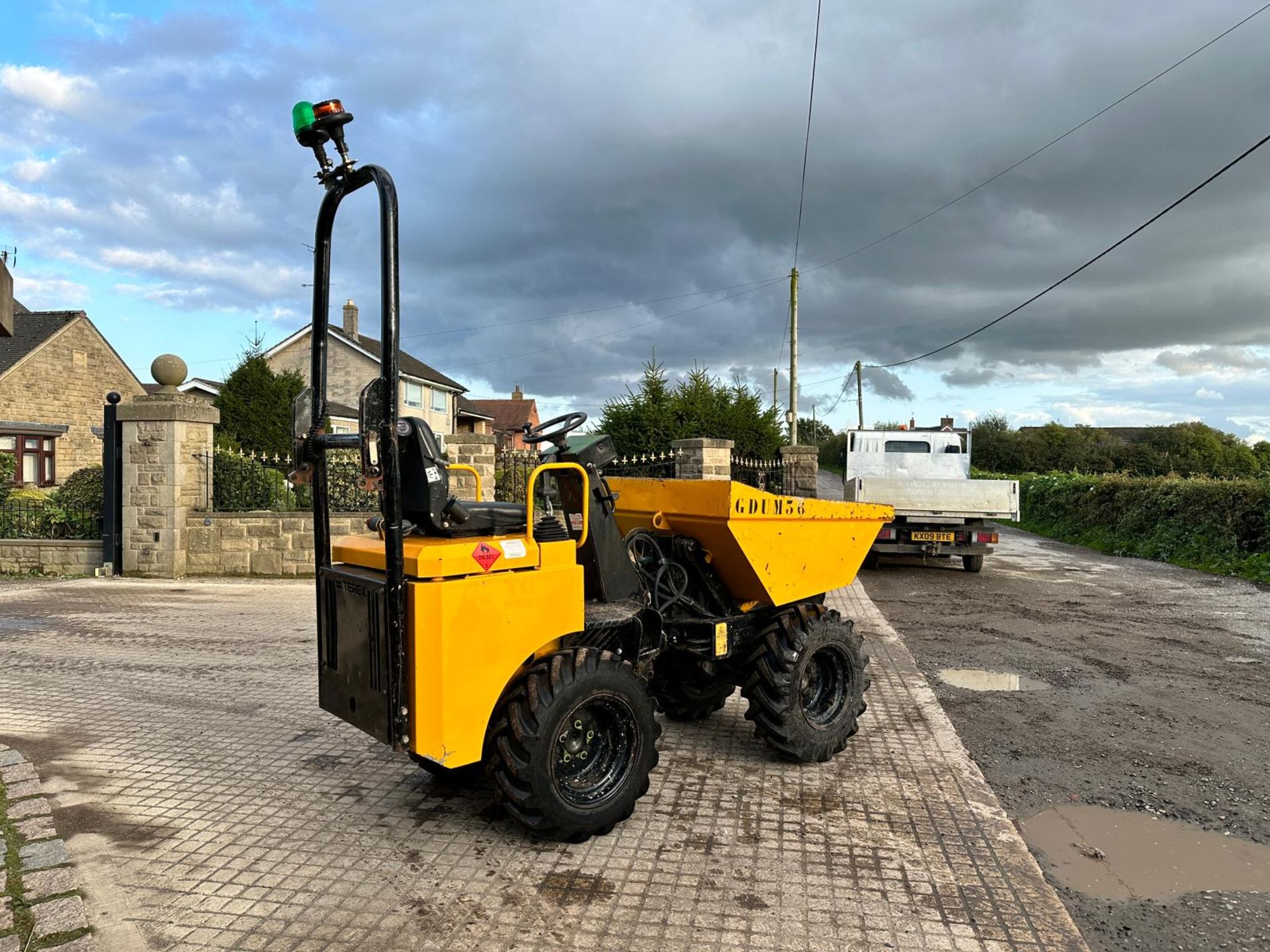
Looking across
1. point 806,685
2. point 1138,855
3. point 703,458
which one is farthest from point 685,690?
point 703,458

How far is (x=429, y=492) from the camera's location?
3.26 m

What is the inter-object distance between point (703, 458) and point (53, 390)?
30.0m

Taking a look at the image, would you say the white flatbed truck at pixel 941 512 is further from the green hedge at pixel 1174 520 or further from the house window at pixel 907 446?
the green hedge at pixel 1174 520

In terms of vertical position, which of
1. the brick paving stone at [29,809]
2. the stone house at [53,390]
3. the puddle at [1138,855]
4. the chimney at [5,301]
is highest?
the stone house at [53,390]

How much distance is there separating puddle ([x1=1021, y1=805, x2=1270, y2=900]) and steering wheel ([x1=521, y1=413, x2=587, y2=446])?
282 cm

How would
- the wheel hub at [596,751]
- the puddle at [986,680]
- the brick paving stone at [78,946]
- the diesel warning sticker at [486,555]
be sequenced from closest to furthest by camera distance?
the brick paving stone at [78,946] → the diesel warning sticker at [486,555] → the wheel hub at [596,751] → the puddle at [986,680]

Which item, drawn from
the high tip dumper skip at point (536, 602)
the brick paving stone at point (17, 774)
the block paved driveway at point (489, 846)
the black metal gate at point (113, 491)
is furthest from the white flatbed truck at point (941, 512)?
the black metal gate at point (113, 491)

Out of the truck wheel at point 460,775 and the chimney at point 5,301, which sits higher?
the chimney at point 5,301

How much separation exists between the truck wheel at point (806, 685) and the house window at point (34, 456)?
3193 centimetres

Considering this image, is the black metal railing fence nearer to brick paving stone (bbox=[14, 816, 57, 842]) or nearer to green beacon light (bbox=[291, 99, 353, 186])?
brick paving stone (bbox=[14, 816, 57, 842])

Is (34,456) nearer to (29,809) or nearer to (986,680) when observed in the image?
(29,809)

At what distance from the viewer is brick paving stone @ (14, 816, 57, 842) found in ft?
11.9

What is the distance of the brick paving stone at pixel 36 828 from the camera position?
3631mm

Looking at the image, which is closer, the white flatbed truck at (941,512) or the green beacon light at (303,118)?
the green beacon light at (303,118)
